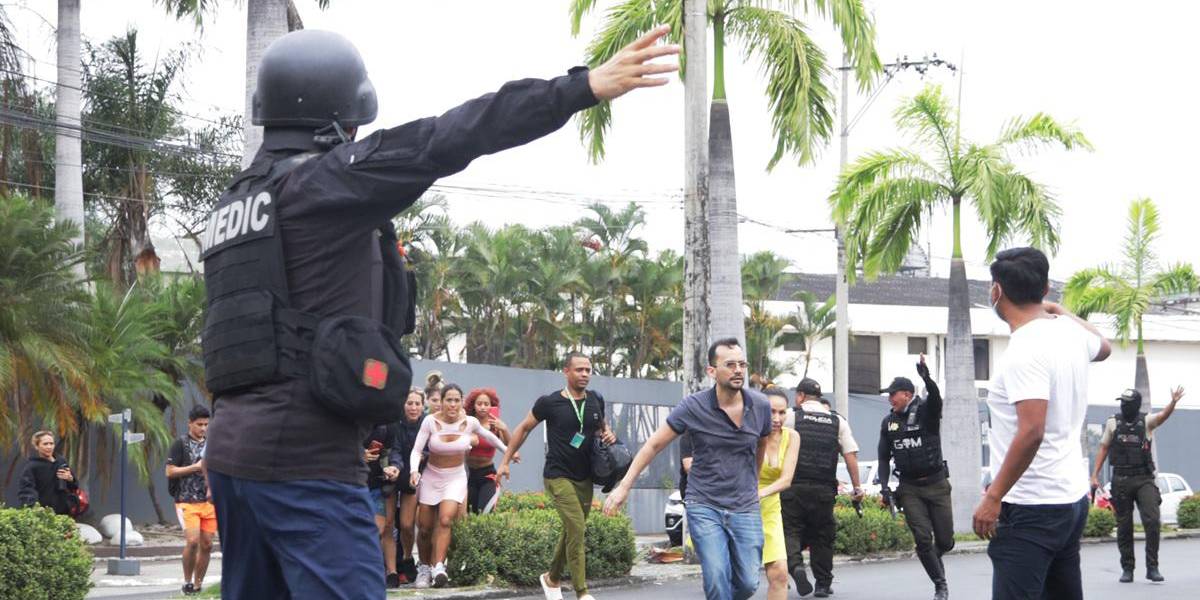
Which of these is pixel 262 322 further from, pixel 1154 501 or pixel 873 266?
pixel 873 266

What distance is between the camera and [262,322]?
3.89m

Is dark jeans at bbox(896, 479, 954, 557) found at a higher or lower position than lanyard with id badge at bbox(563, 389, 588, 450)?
lower

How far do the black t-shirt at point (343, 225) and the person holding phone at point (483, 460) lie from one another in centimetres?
1020

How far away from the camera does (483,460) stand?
565 inches

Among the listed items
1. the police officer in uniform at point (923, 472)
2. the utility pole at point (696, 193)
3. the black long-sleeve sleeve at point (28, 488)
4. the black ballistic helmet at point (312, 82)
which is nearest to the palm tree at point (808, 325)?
the utility pole at point (696, 193)

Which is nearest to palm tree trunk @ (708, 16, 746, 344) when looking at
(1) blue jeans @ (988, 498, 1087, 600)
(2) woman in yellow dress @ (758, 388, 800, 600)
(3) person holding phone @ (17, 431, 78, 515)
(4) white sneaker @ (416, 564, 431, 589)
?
(4) white sneaker @ (416, 564, 431, 589)

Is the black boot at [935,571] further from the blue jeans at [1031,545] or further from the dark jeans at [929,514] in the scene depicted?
the blue jeans at [1031,545]

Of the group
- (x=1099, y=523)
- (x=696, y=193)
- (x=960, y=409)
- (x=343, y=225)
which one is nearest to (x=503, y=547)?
(x=696, y=193)

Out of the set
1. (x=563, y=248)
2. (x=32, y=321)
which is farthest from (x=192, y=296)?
(x=563, y=248)

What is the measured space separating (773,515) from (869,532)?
29.8 feet

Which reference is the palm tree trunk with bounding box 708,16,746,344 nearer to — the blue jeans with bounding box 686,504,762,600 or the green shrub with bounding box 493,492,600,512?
the green shrub with bounding box 493,492,600,512

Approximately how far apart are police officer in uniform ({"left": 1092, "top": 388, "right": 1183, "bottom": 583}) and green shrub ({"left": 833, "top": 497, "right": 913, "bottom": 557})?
143 inches

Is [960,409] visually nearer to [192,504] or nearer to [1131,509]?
[1131,509]

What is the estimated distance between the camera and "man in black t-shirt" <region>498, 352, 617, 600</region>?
1222 centimetres
